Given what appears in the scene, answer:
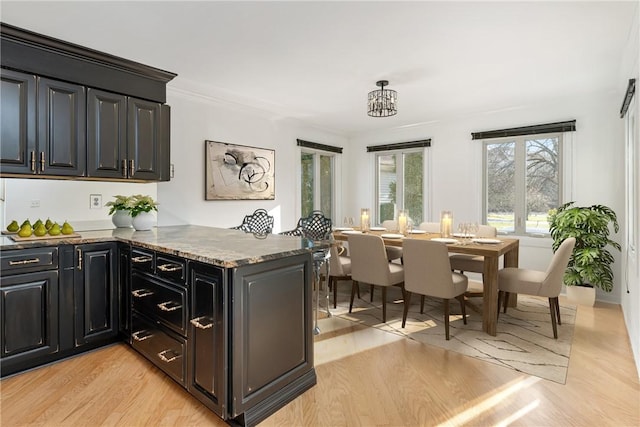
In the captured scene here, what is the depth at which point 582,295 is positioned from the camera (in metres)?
4.03

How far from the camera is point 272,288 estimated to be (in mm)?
1927

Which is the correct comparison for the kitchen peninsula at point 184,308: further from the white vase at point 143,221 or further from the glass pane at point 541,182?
the glass pane at point 541,182

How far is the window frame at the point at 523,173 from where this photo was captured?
4.47 meters

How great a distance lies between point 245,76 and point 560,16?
2746 mm

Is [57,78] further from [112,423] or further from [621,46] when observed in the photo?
[621,46]

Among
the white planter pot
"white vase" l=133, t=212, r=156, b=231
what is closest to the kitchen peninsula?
"white vase" l=133, t=212, r=156, b=231

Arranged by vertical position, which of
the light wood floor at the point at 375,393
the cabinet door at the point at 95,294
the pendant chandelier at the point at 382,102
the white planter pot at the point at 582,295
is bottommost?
the light wood floor at the point at 375,393

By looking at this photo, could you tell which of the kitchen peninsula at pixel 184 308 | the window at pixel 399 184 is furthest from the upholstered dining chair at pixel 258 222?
the window at pixel 399 184

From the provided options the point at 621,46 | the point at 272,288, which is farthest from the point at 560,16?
the point at 272,288

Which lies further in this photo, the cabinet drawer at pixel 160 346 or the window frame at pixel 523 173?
the window frame at pixel 523 173

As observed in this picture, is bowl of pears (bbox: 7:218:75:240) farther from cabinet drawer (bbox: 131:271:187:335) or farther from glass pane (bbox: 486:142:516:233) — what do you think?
glass pane (bbox: 486:142:516:233)

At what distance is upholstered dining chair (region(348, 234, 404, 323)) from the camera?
3.42 m

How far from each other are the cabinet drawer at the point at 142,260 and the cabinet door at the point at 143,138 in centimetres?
94

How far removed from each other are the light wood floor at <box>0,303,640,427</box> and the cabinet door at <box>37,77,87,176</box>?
1.50m
